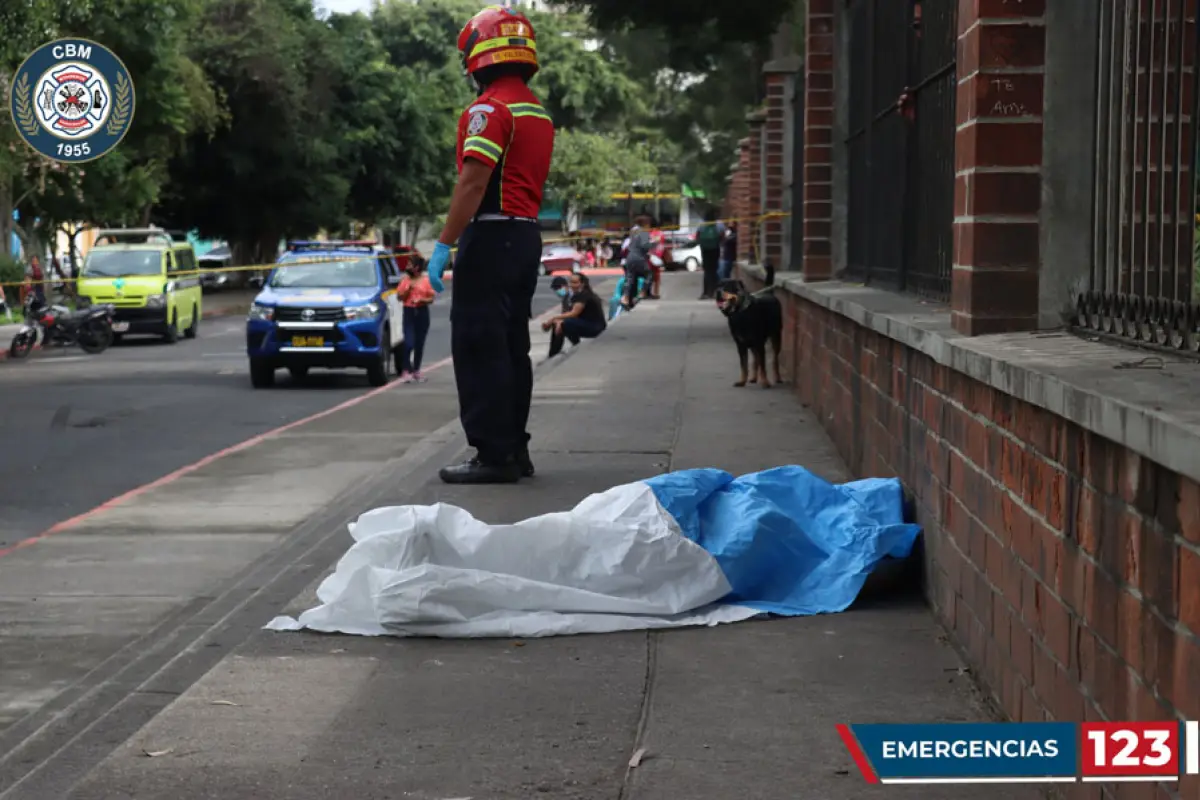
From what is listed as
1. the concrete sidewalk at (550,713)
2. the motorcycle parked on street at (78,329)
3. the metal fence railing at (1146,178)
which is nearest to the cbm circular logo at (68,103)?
the concrete sidewalk at (550,713)

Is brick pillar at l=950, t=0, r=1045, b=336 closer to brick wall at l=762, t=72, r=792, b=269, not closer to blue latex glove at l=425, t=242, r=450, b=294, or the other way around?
blue latex glove at l=425, t=242, r=450, b=294

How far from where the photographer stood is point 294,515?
10.5m

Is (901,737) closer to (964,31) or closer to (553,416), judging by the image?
(964,31)

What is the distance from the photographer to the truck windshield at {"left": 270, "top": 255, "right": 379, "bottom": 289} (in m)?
22.0

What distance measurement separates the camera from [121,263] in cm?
3219

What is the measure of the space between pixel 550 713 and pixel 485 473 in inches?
166

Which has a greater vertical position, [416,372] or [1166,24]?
[1166,24]

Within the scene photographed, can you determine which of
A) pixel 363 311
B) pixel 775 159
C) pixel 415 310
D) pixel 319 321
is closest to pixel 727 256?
pixel 775 159

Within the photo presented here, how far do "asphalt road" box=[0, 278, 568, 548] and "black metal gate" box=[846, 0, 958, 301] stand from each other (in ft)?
16.7

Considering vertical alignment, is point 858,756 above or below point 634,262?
below

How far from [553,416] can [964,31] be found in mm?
7254

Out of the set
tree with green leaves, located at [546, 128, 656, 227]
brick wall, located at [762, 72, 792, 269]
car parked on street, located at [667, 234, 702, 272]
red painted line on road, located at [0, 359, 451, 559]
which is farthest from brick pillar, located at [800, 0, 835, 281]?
tree with green leaves, located at [546, 128, 656, 227]

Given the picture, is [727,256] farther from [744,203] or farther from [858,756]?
[858,756]

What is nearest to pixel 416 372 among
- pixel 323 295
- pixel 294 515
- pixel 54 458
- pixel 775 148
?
pixel 323 295
